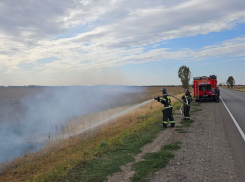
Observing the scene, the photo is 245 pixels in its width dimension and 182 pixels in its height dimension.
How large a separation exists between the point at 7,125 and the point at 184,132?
13.4 meters

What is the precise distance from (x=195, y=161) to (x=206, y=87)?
19339 mm

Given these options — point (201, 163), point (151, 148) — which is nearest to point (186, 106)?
point (151, 148)

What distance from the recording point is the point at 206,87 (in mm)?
23375

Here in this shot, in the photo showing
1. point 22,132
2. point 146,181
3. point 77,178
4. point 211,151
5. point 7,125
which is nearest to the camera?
point 146,181

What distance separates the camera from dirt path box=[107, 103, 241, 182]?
15.0 feet

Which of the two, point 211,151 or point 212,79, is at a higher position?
point 212,79

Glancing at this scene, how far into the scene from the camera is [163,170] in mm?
5051

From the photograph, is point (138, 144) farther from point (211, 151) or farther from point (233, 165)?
point (233, 165)

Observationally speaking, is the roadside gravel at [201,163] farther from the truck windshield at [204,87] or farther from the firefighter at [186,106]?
the truck windshield at [204,87]

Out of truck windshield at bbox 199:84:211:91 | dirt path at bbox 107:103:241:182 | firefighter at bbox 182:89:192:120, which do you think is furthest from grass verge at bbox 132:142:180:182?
truck windshield at bbox 199:84:211:91

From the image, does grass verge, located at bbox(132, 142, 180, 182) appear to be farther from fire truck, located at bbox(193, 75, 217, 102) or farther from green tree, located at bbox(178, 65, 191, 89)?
green tree, located at bbox(178, 65, 191, 89)

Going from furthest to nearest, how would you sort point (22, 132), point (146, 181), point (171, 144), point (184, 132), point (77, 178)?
point (22, 132) < point (184, 132) < point (171, 144) < point (77, 178) < point (146, 181)

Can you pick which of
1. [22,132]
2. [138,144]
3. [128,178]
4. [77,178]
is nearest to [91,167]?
[77,178]

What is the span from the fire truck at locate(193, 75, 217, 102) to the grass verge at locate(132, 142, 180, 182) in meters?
18.2
